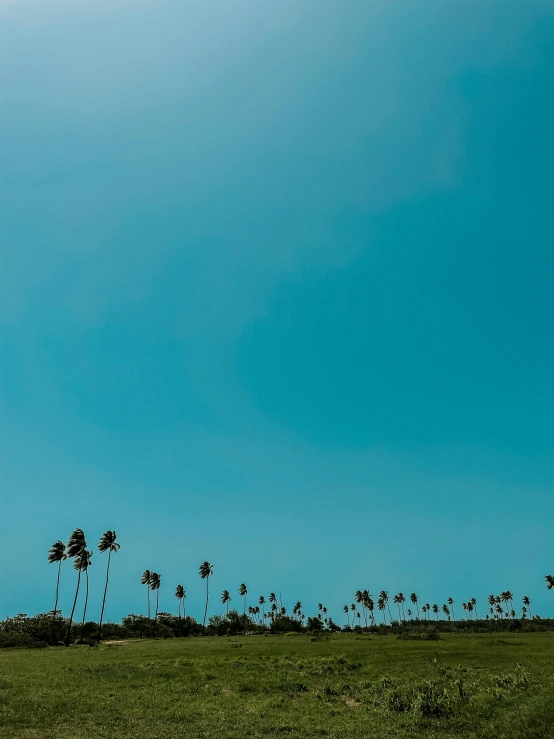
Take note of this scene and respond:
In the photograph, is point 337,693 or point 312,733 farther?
point 337,693

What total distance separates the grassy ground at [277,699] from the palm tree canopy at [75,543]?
2093 inches

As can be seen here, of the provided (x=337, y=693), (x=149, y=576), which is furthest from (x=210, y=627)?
(x=337, y=693)

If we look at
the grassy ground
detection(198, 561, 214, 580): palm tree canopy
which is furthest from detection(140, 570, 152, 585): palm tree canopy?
the grassy ground

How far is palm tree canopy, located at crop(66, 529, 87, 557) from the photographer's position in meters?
104

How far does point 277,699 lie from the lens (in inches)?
1378

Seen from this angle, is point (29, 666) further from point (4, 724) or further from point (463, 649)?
point (463, 649)

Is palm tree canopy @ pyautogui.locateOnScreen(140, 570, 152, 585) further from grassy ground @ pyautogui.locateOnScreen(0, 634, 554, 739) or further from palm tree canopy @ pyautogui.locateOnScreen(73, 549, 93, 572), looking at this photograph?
grassy ground @ pyautogui.locateOnScreen(0, 634, 554, 739)

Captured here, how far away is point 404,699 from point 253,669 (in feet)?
67.8

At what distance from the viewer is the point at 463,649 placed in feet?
213

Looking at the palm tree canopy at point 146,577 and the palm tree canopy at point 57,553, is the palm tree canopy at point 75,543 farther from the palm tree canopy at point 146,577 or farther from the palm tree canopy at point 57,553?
the palm tree canopy at point 146,577

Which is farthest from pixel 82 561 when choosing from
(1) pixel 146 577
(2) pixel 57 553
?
(1) pixel 146 577

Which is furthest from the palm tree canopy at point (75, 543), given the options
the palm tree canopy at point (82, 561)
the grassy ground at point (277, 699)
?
the grassy ground at point (277, 699)

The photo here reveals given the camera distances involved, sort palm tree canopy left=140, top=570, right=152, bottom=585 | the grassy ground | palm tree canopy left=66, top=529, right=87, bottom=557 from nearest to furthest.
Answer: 1. the grassy ground
2. palm tree canopy left=66, top=529, right=87, bottom=557
3. palm tree canopy left=140, top=570, right=152, bottom=585

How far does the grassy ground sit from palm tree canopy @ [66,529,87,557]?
5315 cm
